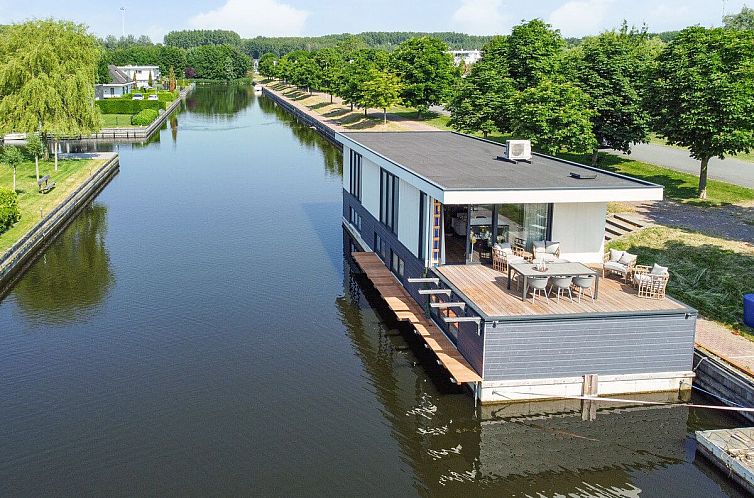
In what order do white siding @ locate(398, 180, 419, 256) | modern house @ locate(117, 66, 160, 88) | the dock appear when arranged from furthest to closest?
1. modern house @ locate(117, 66, 160, 88)
2. white siding @ locate(398, 180, 419, 256)
3. the dock

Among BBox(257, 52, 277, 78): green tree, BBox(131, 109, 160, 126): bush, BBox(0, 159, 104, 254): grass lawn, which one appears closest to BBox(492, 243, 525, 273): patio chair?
BBox(0, 159, 104, 254): grass lawn

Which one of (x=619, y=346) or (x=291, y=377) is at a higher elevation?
(x=619, y=346)

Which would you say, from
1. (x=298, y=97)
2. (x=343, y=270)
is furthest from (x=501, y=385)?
(x=298, y=97)

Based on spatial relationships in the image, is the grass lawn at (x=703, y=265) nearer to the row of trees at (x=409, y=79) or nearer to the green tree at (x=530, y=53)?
the green tree at (x=530, y=53)

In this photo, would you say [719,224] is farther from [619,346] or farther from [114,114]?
[114,114]

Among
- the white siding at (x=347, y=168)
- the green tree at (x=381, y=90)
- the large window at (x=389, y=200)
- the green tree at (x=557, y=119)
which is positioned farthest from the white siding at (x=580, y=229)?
the green tree at (x=381, y=90)

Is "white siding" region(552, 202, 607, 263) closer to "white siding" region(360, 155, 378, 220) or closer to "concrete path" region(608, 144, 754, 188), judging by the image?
"white siding" region(360, 155, 378, 220)
